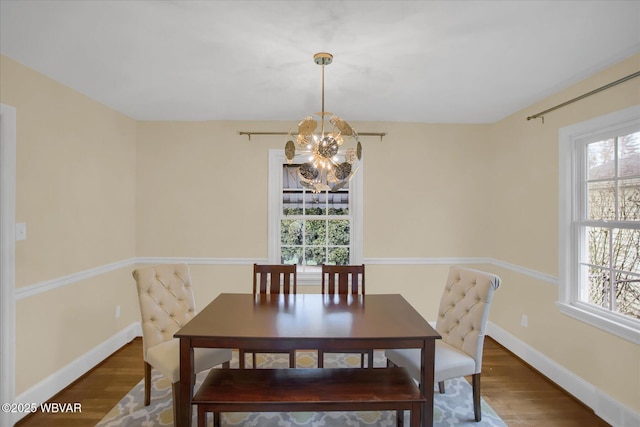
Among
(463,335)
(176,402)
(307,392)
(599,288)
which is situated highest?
(599,288)

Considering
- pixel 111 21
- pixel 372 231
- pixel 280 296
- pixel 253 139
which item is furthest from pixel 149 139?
pixel 372 231

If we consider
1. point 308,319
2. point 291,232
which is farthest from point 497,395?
point 291,232

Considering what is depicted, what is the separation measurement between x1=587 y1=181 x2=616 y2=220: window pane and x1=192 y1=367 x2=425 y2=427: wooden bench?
194 cm

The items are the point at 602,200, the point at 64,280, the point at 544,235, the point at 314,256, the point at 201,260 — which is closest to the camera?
the point at 602,200

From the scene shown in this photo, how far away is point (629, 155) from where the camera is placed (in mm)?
2236

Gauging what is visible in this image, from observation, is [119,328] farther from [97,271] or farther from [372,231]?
[372,231]

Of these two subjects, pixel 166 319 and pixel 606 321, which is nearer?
pixel 606 321

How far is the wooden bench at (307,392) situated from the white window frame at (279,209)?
1741 mm

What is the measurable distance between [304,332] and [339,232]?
2.06 meters

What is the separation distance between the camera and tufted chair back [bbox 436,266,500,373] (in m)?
2.15

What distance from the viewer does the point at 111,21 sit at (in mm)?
1770

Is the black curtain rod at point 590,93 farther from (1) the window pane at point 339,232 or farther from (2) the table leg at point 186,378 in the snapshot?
(2) the table leg at point 186,378

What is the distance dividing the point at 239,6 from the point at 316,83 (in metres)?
1.03

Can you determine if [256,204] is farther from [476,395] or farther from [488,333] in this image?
[488,333]
